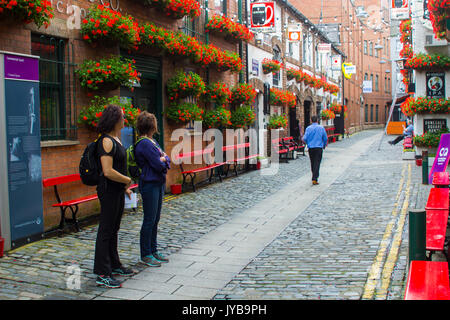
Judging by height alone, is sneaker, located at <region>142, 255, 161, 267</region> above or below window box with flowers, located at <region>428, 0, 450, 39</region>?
below

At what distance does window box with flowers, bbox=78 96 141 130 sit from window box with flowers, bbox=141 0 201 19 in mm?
2974

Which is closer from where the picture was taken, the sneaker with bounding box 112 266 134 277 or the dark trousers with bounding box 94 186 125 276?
the dark trousers with bounding box 94 186 125 276

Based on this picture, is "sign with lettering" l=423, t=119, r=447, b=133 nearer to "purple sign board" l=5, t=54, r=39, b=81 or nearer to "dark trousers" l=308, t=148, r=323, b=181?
"dark trousers" l=308, t=148, r=323, b=181

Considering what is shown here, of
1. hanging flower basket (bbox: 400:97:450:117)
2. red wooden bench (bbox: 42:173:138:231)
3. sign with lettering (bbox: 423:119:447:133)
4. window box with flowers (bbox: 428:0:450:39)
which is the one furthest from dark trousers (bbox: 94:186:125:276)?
sign with lettering (bbox: 423:119:447:133)

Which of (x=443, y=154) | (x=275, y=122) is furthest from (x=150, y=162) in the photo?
(x=275, y=122)

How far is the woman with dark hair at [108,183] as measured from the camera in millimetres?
5285

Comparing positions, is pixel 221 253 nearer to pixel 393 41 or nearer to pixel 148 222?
pixel 148 222

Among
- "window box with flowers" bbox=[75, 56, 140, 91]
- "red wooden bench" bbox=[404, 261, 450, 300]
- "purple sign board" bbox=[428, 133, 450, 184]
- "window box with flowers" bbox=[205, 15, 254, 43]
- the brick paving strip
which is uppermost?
"window box with flowers" bbox=[205, 15, 254, 43]

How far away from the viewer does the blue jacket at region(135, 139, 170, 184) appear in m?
6.02

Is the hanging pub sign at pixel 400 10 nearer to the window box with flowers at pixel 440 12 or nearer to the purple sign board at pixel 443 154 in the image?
the window box with flowers at pixel 440 12

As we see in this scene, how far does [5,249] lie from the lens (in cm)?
672

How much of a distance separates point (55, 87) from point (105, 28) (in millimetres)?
1398
